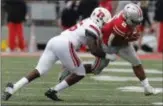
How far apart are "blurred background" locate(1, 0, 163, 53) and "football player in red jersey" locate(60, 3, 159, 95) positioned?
17.5 ft

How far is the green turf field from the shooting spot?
29.7 ft

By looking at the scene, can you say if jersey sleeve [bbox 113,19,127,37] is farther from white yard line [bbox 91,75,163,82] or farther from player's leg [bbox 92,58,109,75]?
white yard line [bbox 91,75,163,82]

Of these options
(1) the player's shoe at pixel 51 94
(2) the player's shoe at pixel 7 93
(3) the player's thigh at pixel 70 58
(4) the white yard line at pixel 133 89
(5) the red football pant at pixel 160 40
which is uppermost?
(3) the player's thigh at pixel 70 58

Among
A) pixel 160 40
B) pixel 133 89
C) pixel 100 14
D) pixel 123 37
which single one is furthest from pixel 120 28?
pixel 160 40

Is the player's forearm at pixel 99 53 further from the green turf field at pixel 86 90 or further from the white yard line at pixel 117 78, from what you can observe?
the white yard line at pixel 117 78

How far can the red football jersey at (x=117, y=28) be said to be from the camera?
29.6ft

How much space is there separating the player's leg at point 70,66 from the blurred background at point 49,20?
6003mm

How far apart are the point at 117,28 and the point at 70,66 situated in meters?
0.79

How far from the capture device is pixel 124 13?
362 inches

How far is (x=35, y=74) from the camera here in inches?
345

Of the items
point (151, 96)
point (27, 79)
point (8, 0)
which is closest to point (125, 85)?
point (151, 96)

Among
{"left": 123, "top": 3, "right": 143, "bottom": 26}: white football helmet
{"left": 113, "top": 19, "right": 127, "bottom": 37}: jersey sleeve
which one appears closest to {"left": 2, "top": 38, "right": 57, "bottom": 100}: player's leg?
{"left": 113, "top": 19, "right": 127, "bottom": 37}: jersey sleeve

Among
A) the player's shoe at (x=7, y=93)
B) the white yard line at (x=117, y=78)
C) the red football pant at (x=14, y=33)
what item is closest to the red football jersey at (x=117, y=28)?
the player's shoe at (x=7, y=93)

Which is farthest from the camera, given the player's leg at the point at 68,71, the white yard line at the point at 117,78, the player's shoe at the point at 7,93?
the white yard line at the point at 117,78
